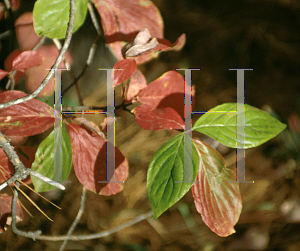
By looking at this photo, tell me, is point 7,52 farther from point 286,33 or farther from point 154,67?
point 286,33

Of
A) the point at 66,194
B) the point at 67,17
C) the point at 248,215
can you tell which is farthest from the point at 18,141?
the point at 248,215

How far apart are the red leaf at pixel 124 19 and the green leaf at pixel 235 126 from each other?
133 millimetres

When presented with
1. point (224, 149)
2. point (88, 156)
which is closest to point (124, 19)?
point (88, 156)

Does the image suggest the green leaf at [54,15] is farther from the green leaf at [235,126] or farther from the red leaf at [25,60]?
the green leaf at [235,126]

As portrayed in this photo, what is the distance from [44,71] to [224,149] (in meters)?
0.36

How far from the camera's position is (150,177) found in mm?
221

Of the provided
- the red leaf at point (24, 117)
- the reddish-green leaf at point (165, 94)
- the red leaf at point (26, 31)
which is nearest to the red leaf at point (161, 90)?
the reddish-green leaf at point (165, 94)

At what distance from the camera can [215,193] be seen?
24cm

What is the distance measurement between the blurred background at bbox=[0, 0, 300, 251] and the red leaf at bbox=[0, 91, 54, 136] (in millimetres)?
164

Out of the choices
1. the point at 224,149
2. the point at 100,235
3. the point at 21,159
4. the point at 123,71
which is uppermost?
the point at 123,71

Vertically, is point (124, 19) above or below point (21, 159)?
above

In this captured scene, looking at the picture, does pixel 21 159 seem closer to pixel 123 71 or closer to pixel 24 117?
pixel 24 117

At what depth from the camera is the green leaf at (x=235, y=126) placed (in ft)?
0.77

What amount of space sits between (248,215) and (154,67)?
1.12 ft
